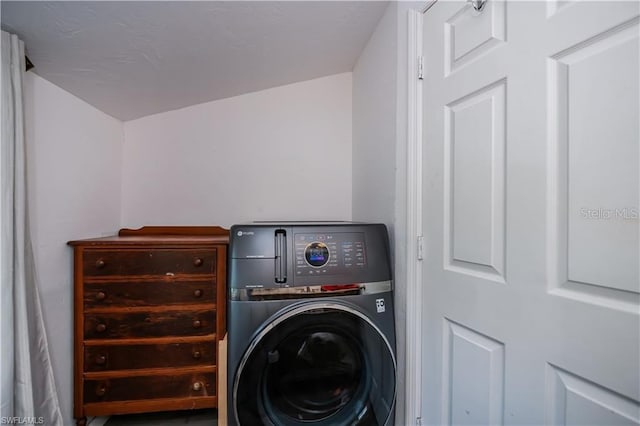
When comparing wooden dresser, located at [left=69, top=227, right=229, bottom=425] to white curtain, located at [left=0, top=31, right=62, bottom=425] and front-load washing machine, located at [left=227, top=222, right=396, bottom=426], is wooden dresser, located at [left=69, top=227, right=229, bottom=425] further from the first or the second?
front-load washing machine, located at [left=227, top=222, right=396, bottom=426]

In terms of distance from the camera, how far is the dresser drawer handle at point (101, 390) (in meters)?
1.32

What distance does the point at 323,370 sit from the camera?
1.06 meters

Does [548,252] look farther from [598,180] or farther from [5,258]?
[5,258]

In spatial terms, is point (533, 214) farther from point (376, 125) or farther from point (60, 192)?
point (60, 192)

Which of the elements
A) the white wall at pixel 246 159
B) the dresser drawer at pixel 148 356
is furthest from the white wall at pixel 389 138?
the dresser drawer at pixel 148 356

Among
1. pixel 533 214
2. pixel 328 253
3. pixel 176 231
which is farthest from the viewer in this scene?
pixel 176 231

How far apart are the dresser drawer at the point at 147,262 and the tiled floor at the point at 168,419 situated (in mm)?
855

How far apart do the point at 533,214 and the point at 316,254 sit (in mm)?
693

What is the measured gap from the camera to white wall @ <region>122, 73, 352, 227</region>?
71.2 inches

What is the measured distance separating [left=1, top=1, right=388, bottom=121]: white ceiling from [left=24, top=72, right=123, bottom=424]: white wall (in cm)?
11

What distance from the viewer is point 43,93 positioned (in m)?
1.22

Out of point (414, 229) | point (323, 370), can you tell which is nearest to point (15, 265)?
point (323, 370)

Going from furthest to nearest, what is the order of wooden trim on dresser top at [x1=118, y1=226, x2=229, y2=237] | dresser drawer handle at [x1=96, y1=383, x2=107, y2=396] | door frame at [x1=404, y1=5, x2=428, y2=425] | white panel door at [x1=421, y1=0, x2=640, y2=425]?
wooden trim on dresser top at [x1=118, y1=226, x2=229, y2=237] < dresser drawer handle at [x1=96, y1=383, x2=107, y2=396] < door frame at [x1=404, y1=5, x2=428, y2=425] < white panel door at [x1=421, y1=0, x2=640, y2=425]

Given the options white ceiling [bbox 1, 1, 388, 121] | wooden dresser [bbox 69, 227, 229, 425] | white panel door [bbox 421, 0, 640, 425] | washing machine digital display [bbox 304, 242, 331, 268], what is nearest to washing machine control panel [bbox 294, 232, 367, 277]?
washing machine digital display [bbox 304, 242, 331, 268]
